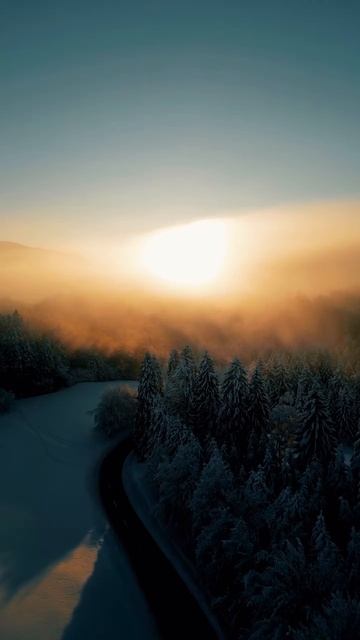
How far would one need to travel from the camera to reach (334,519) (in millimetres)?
30703

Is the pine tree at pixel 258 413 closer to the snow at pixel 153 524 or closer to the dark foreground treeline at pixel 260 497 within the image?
the dark foreground treeline at pixel 260 497

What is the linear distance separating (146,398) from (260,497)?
24.0m

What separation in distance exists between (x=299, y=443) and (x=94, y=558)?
1907 cm

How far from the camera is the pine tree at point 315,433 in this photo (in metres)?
37.1

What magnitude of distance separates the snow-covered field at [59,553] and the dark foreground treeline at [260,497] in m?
5.95

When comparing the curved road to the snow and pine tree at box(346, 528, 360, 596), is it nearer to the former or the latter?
the snow

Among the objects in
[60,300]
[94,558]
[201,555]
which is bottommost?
[94,558]

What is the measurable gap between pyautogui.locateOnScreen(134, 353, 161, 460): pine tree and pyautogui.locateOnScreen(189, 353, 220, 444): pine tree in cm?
551

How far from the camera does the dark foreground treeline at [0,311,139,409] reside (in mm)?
75000

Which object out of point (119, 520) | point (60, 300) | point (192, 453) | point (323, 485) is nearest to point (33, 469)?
point (119, 520)

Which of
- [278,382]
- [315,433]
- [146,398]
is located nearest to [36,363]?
[146,398]

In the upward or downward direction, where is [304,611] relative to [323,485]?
downward

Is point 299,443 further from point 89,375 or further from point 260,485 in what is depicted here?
point 89,375

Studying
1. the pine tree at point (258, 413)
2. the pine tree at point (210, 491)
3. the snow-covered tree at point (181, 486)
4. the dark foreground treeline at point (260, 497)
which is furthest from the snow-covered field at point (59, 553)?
the pine tree at point (258, 413)
